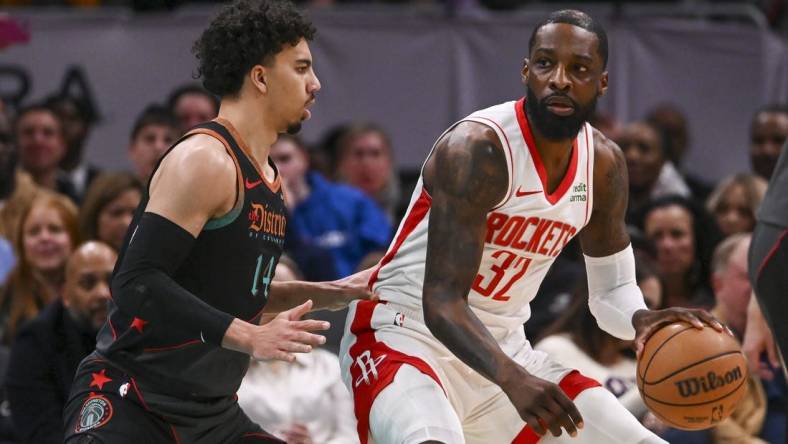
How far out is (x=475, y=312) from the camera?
4.77 meters

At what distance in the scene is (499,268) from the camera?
475 centimetres

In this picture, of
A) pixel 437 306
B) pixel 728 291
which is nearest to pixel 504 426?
pixel 437 306

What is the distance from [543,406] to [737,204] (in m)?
4.89

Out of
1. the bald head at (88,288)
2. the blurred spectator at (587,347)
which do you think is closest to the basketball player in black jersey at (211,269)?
the bald head at (88,288)

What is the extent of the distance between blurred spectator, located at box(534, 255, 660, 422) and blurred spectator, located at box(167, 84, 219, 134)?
115 inches

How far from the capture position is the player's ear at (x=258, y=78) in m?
4.63

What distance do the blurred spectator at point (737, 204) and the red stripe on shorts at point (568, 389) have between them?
4117 millimetres

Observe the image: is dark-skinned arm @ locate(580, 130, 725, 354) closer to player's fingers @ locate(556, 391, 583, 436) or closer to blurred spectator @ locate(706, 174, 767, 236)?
player's fingers @ locate(556, 391, 583, 436)

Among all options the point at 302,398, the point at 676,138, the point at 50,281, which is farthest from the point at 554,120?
the point at 676,138

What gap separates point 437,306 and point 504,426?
0.61 m

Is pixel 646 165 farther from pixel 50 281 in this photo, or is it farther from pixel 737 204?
pixel 50 281

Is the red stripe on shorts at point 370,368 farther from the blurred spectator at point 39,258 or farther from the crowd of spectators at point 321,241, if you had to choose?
the blurred spectator at point 39,258

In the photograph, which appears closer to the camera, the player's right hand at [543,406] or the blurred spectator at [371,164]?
the player's right hand at [543,406]

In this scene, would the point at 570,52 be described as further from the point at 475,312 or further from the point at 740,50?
the point at 740,50
